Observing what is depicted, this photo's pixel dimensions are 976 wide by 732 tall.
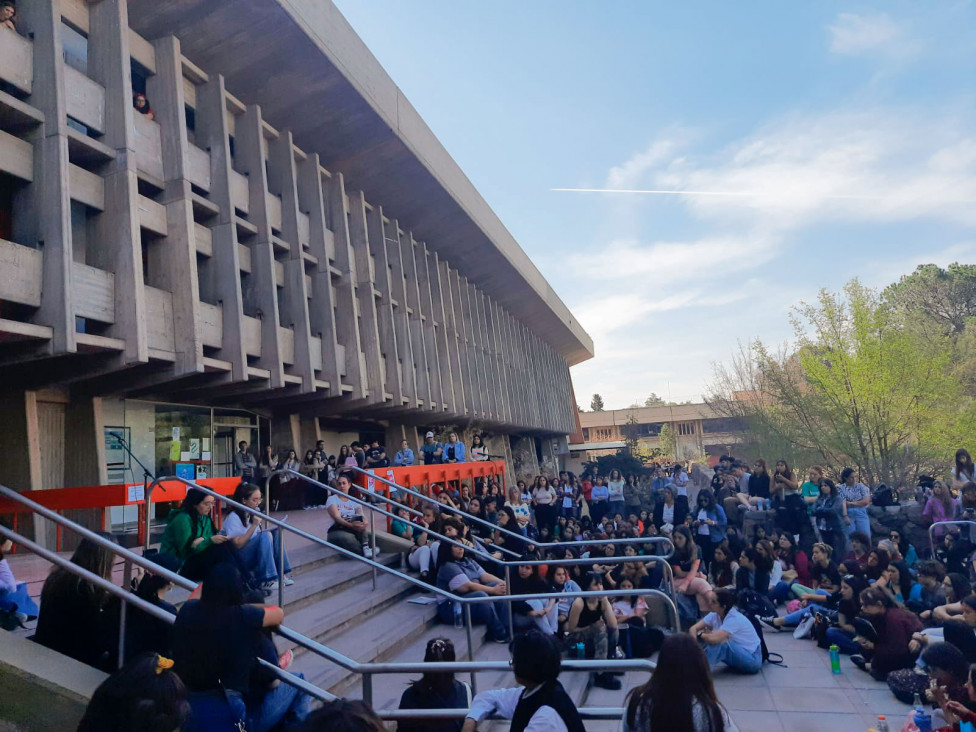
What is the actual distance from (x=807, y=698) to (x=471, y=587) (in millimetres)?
3444

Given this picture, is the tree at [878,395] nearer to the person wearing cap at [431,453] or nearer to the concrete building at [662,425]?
the person wearing cap at [431,453]

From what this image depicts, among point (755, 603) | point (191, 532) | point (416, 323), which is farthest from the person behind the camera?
point (416, 323)

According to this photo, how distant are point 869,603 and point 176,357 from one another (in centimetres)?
1048

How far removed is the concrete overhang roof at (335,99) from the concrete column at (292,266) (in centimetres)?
96

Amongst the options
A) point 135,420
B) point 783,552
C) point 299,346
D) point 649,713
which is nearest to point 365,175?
point 299,346

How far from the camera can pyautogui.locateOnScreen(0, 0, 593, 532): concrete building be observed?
8.98 m

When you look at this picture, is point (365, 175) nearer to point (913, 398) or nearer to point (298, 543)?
point (298, 543)

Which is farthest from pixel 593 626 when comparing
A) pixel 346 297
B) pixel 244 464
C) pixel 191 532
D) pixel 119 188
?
pixel 346 297

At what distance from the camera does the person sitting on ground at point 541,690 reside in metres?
2.74

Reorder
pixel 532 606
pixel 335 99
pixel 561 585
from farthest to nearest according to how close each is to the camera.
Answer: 1. pixel 335 99
2. pixel 561 585
3. pixel 532 606

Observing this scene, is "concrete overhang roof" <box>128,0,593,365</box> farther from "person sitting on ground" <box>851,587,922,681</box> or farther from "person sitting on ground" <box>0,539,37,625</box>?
"person sitting on ground" <box>851,587,922,681</box>

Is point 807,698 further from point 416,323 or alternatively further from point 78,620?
point 416,323

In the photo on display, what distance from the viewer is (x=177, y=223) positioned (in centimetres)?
1114

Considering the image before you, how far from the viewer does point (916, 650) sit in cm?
590
